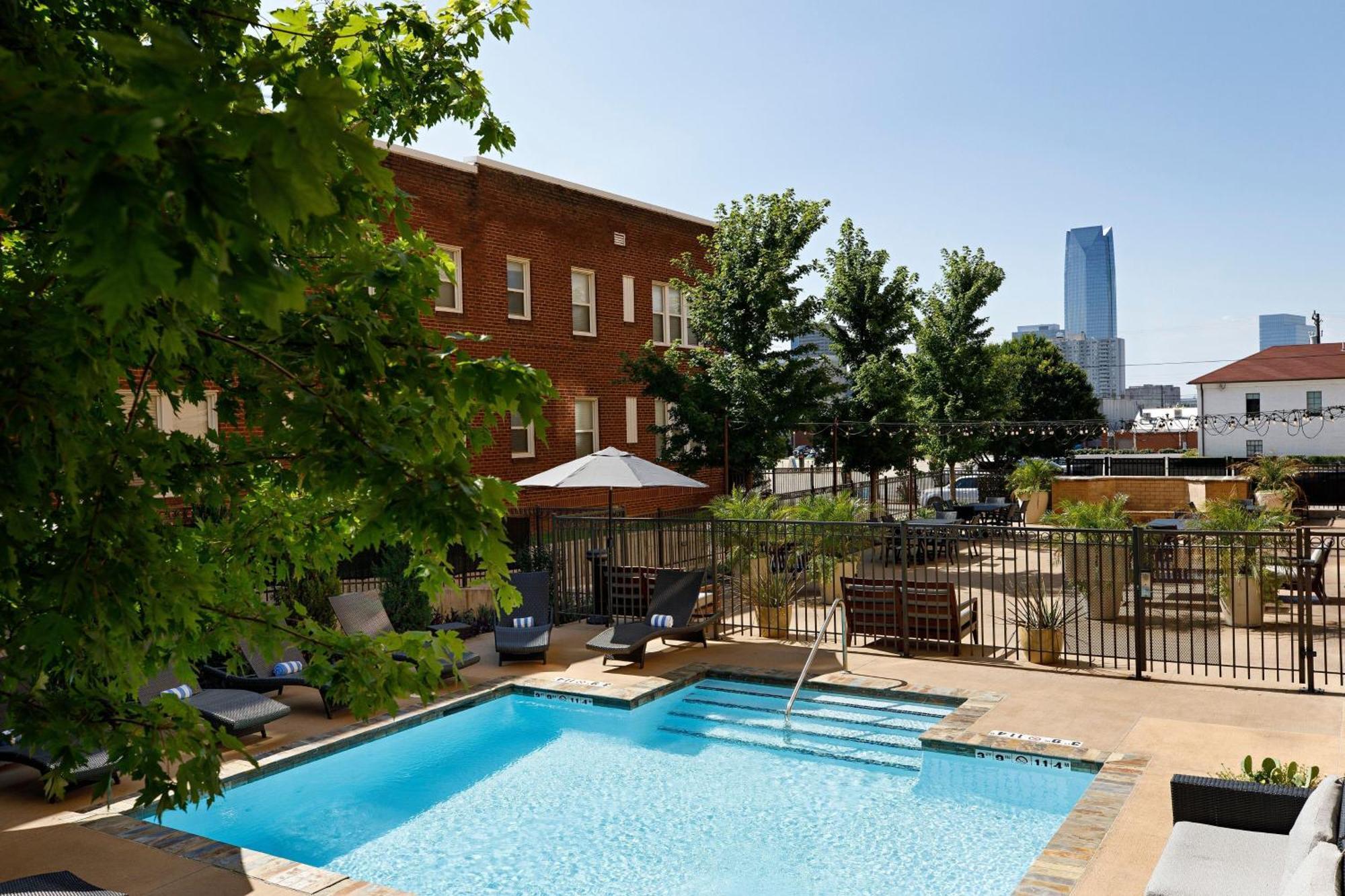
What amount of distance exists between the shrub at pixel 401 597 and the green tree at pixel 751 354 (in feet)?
30.1

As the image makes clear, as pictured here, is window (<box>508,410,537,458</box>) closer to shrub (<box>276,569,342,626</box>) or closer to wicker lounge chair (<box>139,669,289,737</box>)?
shrub (<box>276,569,342,626</box>)

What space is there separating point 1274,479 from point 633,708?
24231mm

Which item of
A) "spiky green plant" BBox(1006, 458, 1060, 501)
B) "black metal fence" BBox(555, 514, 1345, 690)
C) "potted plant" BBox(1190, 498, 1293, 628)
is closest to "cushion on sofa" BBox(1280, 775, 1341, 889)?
"black metal fence" BBox(555, 514, 1345, 690)

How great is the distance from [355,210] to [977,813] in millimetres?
7620

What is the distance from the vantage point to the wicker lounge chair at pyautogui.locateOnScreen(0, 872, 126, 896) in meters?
4.91

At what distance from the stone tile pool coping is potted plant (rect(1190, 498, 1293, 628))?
422cm

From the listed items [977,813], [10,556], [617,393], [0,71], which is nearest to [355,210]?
[0,71]

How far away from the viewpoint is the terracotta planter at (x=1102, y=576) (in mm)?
13242

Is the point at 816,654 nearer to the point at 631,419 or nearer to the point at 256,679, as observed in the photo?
the point at 256,679

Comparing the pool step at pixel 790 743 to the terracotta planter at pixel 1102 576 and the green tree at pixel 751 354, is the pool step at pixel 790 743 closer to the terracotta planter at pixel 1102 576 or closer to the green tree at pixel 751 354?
the terracotta planter at pixel 1102 576

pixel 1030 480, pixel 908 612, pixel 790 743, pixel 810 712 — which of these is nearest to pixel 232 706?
pixel 790 743

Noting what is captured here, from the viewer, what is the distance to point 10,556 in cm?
238

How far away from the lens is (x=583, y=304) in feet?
86.3

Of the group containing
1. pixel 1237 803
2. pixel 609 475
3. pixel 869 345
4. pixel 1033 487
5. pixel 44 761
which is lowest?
pixel 44 761
